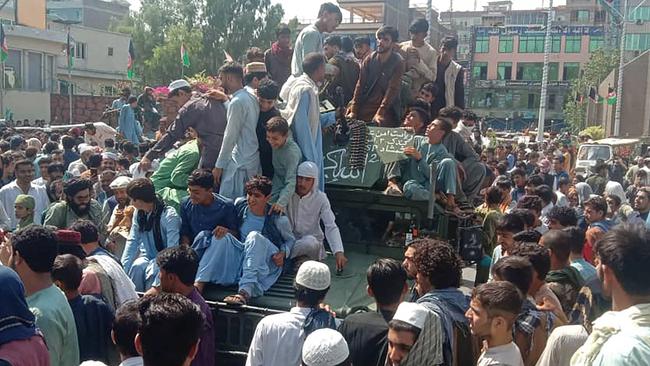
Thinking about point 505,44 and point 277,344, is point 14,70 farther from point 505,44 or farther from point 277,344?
point 505,44

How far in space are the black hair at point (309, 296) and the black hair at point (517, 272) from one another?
106cm

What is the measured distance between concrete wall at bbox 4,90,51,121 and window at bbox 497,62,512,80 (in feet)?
156

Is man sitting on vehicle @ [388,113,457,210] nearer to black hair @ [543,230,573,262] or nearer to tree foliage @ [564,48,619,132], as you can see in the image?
black hair @ [543,230,573,262]

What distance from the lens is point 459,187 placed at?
7.10 meters

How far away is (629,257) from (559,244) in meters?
2.07

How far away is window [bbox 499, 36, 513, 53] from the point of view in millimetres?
68688

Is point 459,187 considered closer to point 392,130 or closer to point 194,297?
point 392,130

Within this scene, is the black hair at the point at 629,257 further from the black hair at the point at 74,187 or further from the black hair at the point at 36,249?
the black hair at the point at 74,187

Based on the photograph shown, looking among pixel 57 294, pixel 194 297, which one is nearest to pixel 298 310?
pixel 194 297

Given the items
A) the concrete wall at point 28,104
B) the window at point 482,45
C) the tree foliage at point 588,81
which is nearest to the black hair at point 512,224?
the concrete wall at point 28,104

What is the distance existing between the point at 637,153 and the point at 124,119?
22657mm

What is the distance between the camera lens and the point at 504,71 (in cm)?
7031

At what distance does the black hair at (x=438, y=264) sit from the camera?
4.05m

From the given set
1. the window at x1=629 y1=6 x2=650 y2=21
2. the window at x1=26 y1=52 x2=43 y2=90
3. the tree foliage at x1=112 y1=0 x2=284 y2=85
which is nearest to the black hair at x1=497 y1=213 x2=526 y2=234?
the window at x1=26 y1=52 x2=43 y2=90
